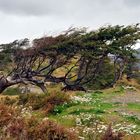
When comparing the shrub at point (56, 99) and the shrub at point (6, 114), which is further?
the shrub at point (56, 99)

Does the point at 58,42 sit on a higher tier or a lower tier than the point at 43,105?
higher

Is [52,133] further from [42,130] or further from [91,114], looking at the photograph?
[91,114]

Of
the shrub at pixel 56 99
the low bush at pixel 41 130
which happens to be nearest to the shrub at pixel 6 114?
the low bush at pixel 41 130

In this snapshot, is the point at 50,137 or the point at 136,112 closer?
the point at 50,137

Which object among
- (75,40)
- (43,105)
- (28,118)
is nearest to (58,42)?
(75,40)

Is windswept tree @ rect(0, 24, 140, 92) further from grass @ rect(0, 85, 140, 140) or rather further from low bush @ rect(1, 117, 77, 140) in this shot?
low bush @ rect(1, 117, 77, 140)

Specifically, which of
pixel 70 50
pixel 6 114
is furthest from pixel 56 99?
pixel 70 50

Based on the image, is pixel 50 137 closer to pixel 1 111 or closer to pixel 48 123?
pixel 48 123

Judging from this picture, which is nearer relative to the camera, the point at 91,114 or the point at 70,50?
the point at 91,114

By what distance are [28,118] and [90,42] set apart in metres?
33.0

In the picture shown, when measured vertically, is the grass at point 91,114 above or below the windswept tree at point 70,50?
below

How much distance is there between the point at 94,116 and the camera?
61.8ft

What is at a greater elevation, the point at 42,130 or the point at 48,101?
the point at 42,130

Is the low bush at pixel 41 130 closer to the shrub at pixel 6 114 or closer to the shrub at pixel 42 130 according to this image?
Answer: the shrub at pixel 42 130
